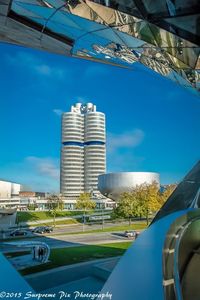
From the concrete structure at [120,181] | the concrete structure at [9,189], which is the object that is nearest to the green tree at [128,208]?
the concrete structure at [120,181]

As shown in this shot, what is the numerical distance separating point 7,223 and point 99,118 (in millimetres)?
3990

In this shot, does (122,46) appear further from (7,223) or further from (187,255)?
(7,223)

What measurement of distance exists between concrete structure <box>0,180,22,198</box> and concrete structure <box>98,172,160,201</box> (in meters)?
2.32

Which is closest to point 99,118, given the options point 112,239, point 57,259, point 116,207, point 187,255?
point 116,207

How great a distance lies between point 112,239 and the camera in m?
8.62

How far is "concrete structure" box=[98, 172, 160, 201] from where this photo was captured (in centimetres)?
888

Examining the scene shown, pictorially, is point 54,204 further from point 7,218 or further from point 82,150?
point 82,150

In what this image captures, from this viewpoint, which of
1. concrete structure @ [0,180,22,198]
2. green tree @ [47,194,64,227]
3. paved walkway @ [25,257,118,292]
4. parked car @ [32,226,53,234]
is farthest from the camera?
parked car @ [32,226,53,234]

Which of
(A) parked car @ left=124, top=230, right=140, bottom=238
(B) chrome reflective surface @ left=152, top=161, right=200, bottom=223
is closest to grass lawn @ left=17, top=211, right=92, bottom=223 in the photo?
(A) parked car @ left=124, top=230, right=140, bottom=238

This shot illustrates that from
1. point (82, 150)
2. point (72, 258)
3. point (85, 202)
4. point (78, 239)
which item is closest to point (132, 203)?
point (85, 202)

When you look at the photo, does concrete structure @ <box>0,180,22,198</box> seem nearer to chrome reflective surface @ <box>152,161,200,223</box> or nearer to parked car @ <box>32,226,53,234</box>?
parked car @ <box>32,226,53,234</box>

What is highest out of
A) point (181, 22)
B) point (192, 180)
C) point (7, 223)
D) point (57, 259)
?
point (181, 22)

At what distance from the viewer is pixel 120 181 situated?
9.27m

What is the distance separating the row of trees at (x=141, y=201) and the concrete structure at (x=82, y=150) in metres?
0.90
